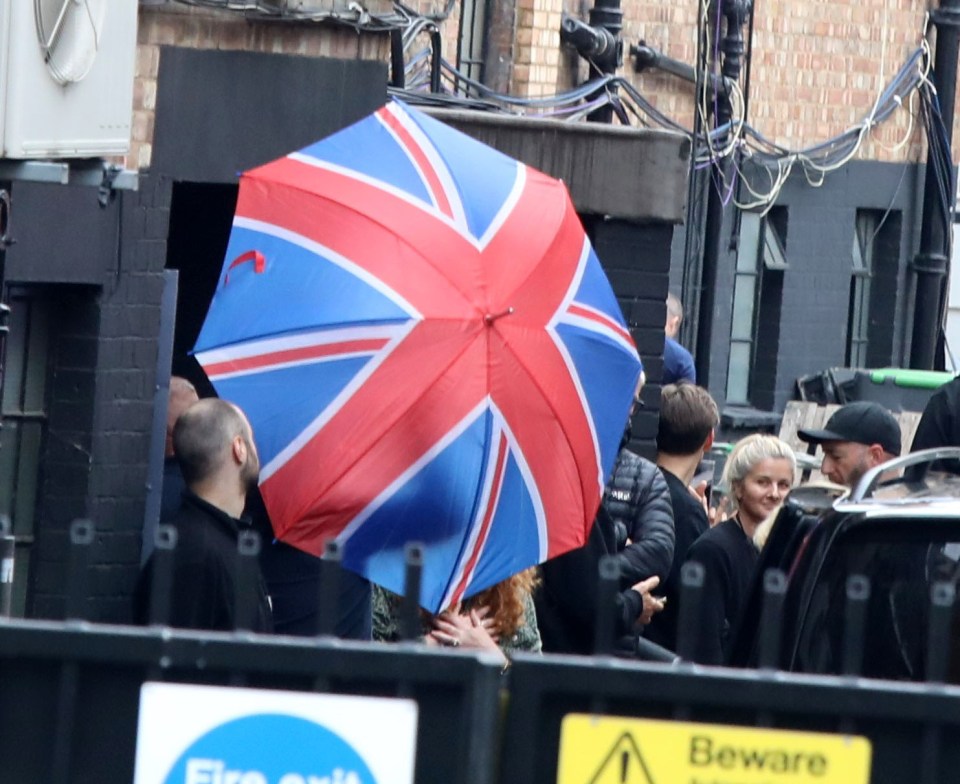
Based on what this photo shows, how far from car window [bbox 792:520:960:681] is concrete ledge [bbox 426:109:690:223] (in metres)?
5.39

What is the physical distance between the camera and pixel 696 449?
7477 millimetres

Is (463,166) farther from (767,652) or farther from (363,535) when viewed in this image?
(767,652)

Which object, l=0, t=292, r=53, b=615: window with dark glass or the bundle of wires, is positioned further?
the bundle of wires

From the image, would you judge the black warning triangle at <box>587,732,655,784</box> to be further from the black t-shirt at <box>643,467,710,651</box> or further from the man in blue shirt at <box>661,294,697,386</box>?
the man in blue shirt at <box>661,294,697,386</box>

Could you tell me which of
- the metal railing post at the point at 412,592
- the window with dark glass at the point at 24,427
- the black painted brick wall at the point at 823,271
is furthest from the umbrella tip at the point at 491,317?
the black painted brick wall at the point at 823,271

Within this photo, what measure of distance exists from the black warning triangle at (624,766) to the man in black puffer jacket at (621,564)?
10.1 feet

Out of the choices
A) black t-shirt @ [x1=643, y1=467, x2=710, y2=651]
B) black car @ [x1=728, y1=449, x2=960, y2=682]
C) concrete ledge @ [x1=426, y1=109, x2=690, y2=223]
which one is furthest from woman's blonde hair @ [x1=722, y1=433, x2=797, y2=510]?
concrete ledge @ [x1=426, y1=109, x2=690, y2=223]

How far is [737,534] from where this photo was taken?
266 inches

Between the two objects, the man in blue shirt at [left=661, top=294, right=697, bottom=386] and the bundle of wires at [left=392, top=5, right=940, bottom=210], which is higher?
the bundle of wires at [left=392, top=5, right=940, bottom=210]

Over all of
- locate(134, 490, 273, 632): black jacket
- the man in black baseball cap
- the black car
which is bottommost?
locate(134, 490, 273, 632): black jacket

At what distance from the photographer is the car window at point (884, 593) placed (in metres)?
4.37

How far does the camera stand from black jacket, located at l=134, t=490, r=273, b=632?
5.45 metres

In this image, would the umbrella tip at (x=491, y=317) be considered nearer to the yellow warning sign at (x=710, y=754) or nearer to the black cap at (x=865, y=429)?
the black cap at (x=865, y=429)

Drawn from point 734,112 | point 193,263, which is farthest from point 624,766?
point 734,112
